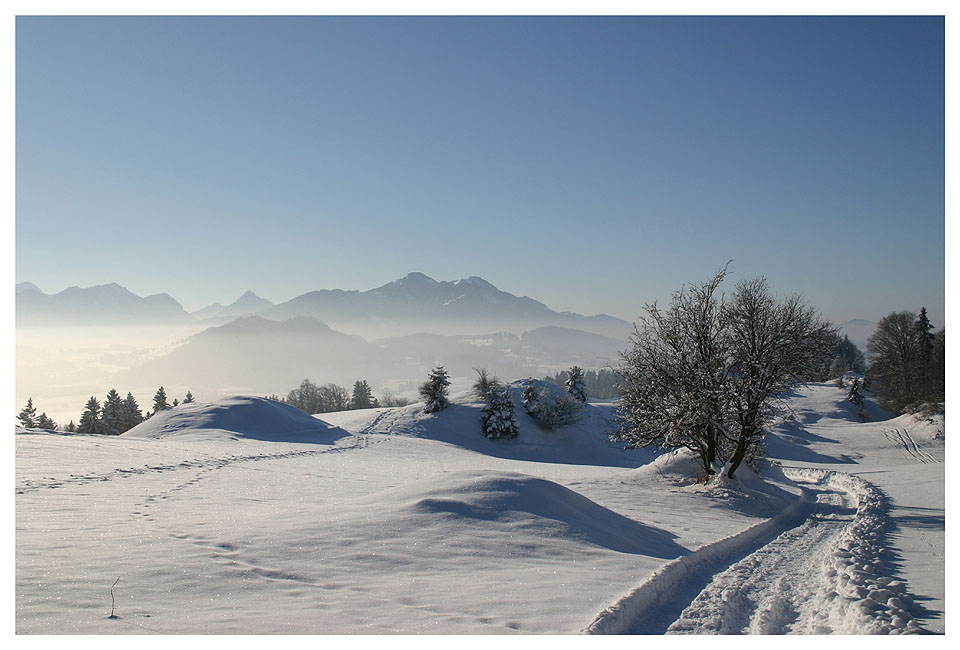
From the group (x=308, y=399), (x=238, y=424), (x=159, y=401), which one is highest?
(x=159, y=401)

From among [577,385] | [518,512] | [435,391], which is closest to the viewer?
[518,512]

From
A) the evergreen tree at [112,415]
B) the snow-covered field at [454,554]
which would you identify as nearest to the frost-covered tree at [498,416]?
the snow-covered field at [454,554]

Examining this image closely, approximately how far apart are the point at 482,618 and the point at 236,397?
4229cm

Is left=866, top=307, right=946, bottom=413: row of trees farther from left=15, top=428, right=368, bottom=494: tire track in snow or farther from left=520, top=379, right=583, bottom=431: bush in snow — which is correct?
left=15, top=428, right=368, bottom=494: tire track in snow

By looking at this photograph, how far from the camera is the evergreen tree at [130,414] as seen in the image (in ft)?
215

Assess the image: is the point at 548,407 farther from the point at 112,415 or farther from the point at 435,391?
the point at 112,415

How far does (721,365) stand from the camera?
1697 cm

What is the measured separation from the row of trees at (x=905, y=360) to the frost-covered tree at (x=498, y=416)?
3820 cm

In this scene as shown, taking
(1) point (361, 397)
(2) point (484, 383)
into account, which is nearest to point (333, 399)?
(1) point (361, 397)

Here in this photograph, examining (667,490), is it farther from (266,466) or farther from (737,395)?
(266,466)

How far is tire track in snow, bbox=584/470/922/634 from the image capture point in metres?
6.22

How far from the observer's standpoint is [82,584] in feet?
20.1

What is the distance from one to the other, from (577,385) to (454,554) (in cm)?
4476
